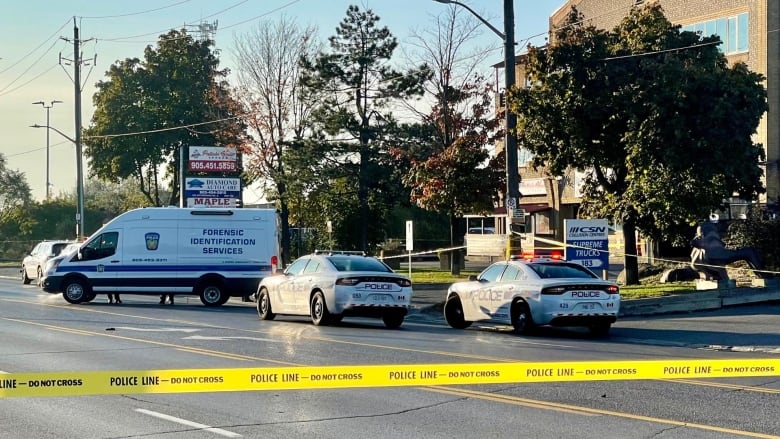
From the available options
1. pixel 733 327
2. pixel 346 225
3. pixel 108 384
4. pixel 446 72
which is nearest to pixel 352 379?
pixel 108 384

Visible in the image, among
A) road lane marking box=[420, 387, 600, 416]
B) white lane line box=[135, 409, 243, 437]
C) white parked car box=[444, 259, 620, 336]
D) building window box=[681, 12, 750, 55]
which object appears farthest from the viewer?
building window box=[681, 12, 750, 55]

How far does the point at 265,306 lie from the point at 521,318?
618 cm

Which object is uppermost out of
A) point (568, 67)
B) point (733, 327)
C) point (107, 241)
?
point (568, 67)

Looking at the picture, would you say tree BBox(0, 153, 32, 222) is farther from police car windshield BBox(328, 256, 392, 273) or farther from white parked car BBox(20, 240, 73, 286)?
police car windshield BBox(328, 256, 392, 273)

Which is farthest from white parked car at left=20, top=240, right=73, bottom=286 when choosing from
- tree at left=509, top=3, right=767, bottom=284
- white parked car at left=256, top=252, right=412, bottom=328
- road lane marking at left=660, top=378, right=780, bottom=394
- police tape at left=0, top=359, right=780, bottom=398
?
road lane marking at left=660, top=378, right=780, bottom=394

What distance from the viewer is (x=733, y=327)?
64.1 ft

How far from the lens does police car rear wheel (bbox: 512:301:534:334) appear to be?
18391 mm

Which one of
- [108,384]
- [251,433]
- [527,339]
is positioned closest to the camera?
[251,433]

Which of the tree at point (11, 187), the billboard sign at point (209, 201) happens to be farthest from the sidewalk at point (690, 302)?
the tree at point (11, 187)

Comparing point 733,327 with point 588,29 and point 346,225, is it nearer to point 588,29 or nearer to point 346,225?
point 588,29

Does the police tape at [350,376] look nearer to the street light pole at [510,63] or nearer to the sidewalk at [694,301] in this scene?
the sidewalk at [694,301]

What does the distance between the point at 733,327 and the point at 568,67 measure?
408 inches

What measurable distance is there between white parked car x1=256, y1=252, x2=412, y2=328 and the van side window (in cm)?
781

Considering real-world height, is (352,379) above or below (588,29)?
below
